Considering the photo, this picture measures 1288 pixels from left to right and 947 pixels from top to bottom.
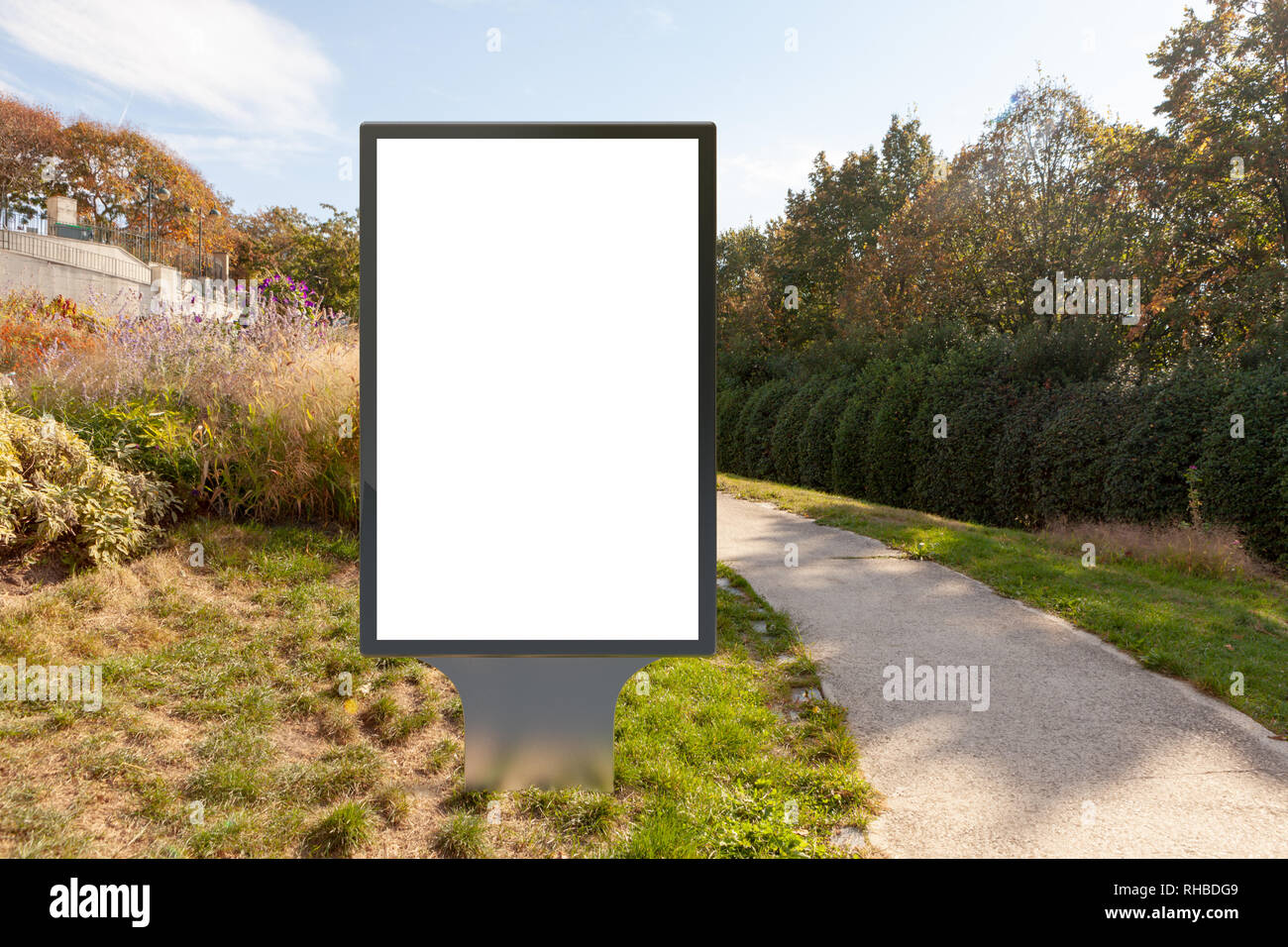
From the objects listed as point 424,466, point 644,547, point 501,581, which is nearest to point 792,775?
point 644,547

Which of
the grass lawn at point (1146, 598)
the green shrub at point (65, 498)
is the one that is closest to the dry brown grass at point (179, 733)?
the green shrub at point (65, 498)

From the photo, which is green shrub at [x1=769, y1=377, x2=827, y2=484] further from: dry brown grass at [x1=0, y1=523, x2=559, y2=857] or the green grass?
dry brown grass at [x1=0, y1=523, x2=559, y2=857]

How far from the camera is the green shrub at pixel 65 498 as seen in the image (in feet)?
14.3

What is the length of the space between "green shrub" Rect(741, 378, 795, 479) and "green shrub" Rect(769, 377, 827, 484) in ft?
2.68

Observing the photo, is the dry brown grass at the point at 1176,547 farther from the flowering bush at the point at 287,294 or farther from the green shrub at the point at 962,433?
the flowering bush at the point at 287,294

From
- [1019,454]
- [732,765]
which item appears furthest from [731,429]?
[732,765]

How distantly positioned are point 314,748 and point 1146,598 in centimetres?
610

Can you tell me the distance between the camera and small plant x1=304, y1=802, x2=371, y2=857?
2439mm

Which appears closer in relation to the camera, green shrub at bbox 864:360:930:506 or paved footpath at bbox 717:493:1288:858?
paved footpath at bbox 717:493:1288:858

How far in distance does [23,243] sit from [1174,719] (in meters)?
32.1

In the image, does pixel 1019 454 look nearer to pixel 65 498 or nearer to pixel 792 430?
pixel 792 430

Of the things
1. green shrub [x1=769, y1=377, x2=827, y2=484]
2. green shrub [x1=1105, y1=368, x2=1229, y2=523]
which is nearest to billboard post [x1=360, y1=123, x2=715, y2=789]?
green shrub [x1=1105, y1=368, x2=1229, y2=523]

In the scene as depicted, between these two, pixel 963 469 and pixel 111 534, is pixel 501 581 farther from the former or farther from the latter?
pixel 963 469

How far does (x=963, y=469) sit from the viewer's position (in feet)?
42.6
